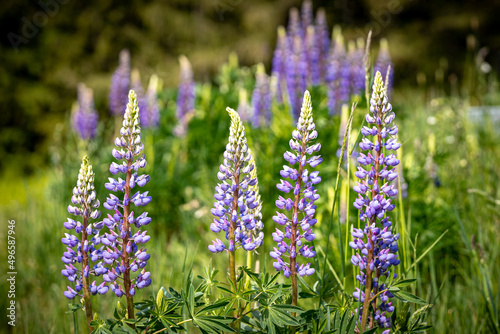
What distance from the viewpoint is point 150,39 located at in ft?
46.8

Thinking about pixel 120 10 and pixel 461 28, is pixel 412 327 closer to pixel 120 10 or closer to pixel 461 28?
pixel 461 28

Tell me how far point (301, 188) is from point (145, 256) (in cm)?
46

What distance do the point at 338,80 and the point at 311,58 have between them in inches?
15.5

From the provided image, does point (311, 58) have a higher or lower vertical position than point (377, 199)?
higher

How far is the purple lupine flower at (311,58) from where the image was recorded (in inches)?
152

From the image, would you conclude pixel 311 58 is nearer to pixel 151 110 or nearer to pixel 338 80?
pixel 338 80

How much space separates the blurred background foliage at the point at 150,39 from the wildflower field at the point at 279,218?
6.60 meters

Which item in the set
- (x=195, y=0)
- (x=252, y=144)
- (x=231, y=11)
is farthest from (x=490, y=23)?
(x=252, y=144)

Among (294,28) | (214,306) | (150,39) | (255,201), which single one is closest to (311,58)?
(294,28)

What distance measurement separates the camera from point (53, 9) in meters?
13.6

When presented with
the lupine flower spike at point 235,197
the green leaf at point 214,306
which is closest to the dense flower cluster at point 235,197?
the lupine flower spike at point 235,197

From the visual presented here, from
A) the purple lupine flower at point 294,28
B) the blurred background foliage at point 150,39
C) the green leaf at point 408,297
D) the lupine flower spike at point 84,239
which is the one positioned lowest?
the green leaf at point 408,297

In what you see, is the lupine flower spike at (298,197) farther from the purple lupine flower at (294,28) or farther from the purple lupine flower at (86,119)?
the purple lupine flower at (86,119)

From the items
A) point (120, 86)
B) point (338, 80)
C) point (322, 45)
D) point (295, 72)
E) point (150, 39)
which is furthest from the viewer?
point (150, 39)
